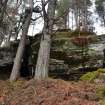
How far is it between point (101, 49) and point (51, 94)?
7707 mm

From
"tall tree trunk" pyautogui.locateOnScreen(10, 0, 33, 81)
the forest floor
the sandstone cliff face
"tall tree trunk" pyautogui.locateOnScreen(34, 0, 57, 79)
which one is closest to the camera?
the forest floor

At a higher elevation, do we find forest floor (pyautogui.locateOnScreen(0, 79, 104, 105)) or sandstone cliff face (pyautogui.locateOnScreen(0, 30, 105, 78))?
sandstone cliff face (pyautogui.locateOnScreen(0, 30, 105, 78))

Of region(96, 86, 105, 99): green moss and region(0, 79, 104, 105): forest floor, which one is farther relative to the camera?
region(96, 86, 105, 99): green moss

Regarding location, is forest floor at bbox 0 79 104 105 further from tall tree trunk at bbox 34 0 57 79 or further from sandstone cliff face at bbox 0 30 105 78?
sandstone cliff face at bbox 0 30 105 78

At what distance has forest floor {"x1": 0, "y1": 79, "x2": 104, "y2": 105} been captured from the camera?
27.3 ft

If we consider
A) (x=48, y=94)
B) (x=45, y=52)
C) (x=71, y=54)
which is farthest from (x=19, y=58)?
(x=48, y=94)

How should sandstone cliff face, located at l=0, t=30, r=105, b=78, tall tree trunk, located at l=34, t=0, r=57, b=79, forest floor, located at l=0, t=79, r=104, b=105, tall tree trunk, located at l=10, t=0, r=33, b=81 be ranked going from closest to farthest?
forest floor, located at l=0, t=79, r=104, b=105 < tall tree trunk, located at l=34, t=0, r=57, b=79 < tall tree trunk, located at l=10, t=0, r=33, b=81 < sandstone cliff face, located at l=0, t=30, r=105, b=78

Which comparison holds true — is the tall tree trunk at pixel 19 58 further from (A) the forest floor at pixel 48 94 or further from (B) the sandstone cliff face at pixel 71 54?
(A) the forest floor at pixel 48 94

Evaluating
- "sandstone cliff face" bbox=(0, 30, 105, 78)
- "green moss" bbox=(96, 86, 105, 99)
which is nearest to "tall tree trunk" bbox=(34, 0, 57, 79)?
"sandstone cliff face" bbox=(0, 30, 105, 78)

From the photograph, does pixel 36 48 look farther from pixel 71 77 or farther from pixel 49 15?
pixel 49 15

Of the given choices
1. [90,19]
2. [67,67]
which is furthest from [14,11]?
[90,19]

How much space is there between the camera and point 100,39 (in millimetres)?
16797

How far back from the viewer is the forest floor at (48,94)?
8328 millimetres

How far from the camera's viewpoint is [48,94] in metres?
9.09
